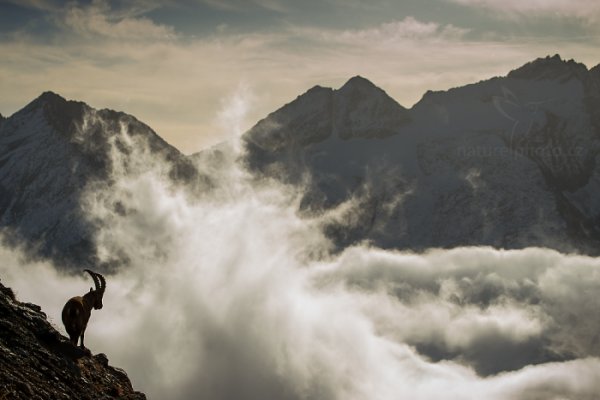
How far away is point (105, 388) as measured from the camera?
3144cm

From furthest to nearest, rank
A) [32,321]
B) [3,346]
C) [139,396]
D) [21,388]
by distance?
[139,396]
[32,321]
[3,346]
[21,388]

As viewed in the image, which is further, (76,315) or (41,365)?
(76,315)

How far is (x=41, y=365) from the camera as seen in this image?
28.7m

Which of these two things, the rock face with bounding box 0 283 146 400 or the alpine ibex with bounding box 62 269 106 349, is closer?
Result: the rock face with bounding box 0 283 146 400

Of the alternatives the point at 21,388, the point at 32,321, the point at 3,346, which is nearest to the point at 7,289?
the point at 32,321

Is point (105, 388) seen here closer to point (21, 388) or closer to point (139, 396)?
point (139, 396)

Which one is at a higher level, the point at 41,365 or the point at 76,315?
the point at 76,315

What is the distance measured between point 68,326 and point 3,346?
3749 mm

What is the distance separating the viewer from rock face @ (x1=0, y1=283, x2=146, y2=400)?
26.9m

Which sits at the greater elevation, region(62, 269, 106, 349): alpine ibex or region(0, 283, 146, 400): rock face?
region(62, 269, 106, 349): alpine ibex

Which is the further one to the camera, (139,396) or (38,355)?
(139,396)

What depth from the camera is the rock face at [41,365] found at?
88.3 ft

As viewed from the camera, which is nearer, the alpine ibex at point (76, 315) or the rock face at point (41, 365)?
the rock face at point (41, 365)

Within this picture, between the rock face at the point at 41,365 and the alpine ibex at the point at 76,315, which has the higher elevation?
the alpine ibex at the point at 76,315
